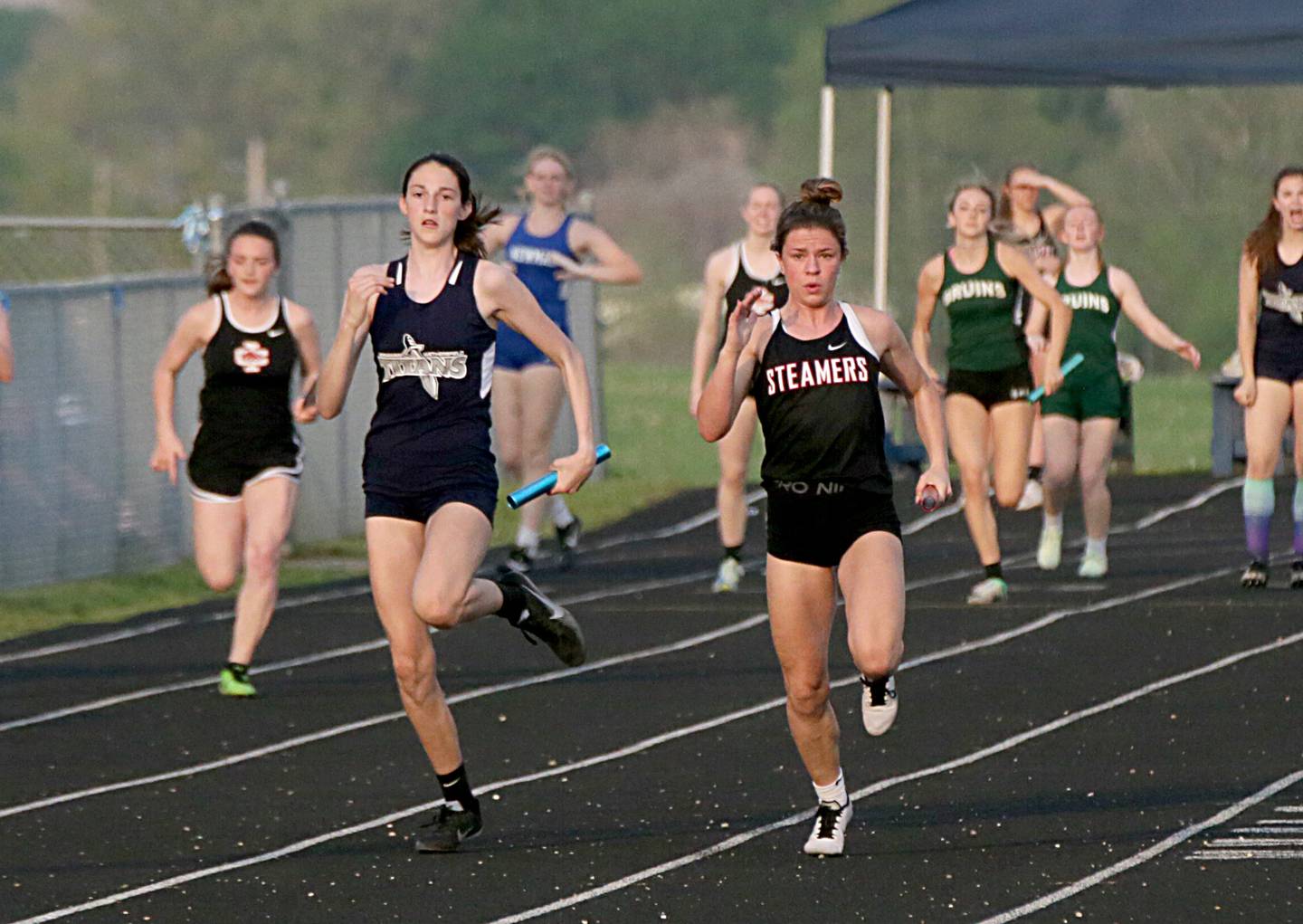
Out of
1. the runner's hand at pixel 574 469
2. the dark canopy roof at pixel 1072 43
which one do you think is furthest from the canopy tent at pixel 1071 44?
the runner's hand at pixel 574 469

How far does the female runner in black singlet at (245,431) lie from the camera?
11648mm

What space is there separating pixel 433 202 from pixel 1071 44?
9.12 meters

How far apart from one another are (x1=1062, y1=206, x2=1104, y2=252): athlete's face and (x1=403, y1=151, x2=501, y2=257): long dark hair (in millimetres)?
6902

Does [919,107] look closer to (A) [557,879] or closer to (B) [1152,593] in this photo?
(B) [1152,593]

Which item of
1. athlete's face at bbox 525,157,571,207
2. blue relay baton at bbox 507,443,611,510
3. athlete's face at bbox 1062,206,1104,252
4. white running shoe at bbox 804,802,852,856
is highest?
athlete's face at bbox 525,157,571,207

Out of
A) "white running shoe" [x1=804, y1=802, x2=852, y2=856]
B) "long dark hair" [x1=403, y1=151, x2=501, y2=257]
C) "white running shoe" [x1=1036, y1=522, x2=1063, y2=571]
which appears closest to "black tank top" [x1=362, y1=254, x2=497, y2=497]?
"long dark hair" [x1=403, y1=151, x2=501, y2=257]

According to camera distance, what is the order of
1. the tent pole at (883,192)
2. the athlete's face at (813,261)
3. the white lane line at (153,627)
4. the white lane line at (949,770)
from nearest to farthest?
1. the white lane line at (949,770)
2. the athlete's face at (813,261)
3. the white lane line at (153,627)
4. the tent pole at (883,192)

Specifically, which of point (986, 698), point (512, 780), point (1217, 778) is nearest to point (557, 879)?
point (512, 780)

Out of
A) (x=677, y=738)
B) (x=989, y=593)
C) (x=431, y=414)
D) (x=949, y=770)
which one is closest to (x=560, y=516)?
(x=989, y=593)

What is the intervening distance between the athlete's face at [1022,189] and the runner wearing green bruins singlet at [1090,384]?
4.38 feet

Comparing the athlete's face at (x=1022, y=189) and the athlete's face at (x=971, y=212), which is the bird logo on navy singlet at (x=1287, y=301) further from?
the athlete's face at (x=1022, y=189)

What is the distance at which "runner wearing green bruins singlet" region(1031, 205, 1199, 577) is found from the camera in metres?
14.9

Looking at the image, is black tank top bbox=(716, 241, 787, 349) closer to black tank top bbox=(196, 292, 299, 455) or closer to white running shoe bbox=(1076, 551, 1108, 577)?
black tank top bbox=(196, 292, 299, 455)

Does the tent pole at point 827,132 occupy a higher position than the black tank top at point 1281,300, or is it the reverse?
the tent pole at point 827,132
